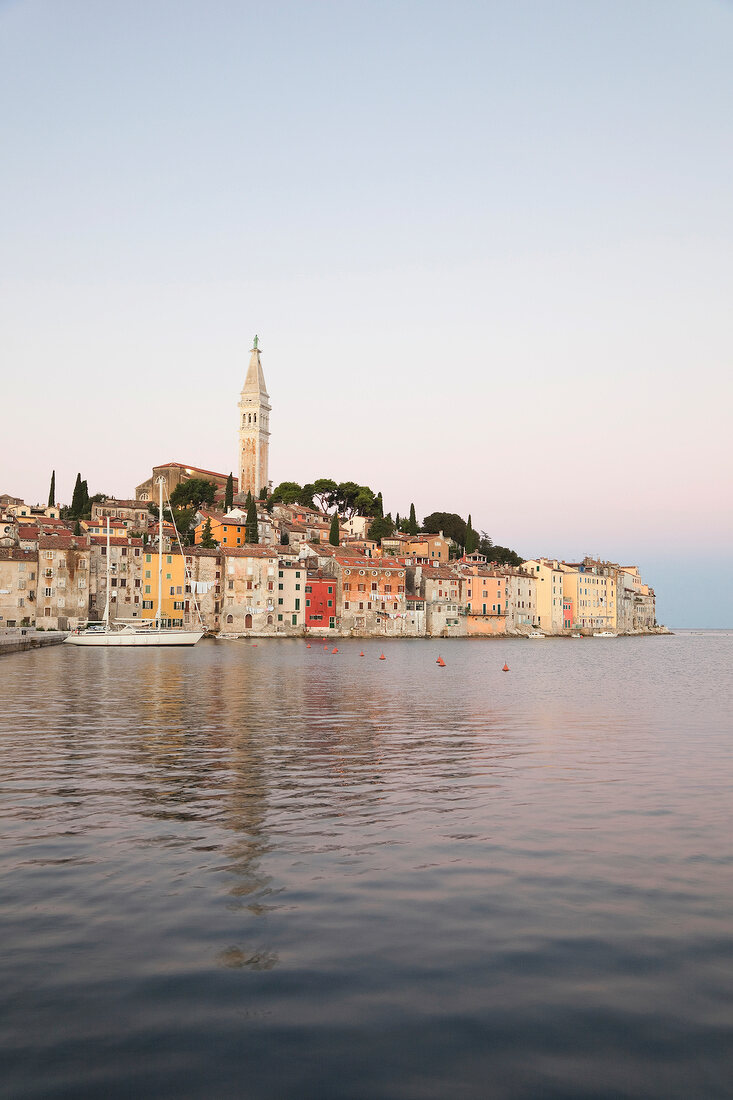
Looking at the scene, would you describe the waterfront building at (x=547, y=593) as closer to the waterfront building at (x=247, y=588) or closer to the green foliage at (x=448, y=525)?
the green foliage at (x=448, y=525)

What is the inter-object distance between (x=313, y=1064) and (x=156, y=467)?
15875 centimetres

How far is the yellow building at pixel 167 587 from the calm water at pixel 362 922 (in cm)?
8176

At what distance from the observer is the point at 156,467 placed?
6216 inches

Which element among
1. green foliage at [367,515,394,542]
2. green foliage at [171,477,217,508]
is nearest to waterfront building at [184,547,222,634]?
green foliage at [171,477,217,508]

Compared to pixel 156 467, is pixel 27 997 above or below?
below

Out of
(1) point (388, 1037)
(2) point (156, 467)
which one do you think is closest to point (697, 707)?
(1) point (388, 1037)

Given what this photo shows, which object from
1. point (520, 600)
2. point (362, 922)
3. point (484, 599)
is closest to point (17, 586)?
point (484, 599)

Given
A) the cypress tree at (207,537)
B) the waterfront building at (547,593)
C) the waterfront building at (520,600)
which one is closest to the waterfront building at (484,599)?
the waterfront building at (520,600)

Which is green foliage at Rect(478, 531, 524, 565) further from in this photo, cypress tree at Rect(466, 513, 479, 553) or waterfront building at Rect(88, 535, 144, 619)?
waterfront building at Rect(88, 535, 144, 619)

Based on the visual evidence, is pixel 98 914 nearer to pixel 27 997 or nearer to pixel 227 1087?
pixel 27 997

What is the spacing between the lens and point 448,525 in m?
149

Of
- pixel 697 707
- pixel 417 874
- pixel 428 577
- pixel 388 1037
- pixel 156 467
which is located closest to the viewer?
pixel 388 1037

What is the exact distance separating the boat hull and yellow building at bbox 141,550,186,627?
959 inches

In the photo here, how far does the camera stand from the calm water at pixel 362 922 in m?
5.16
